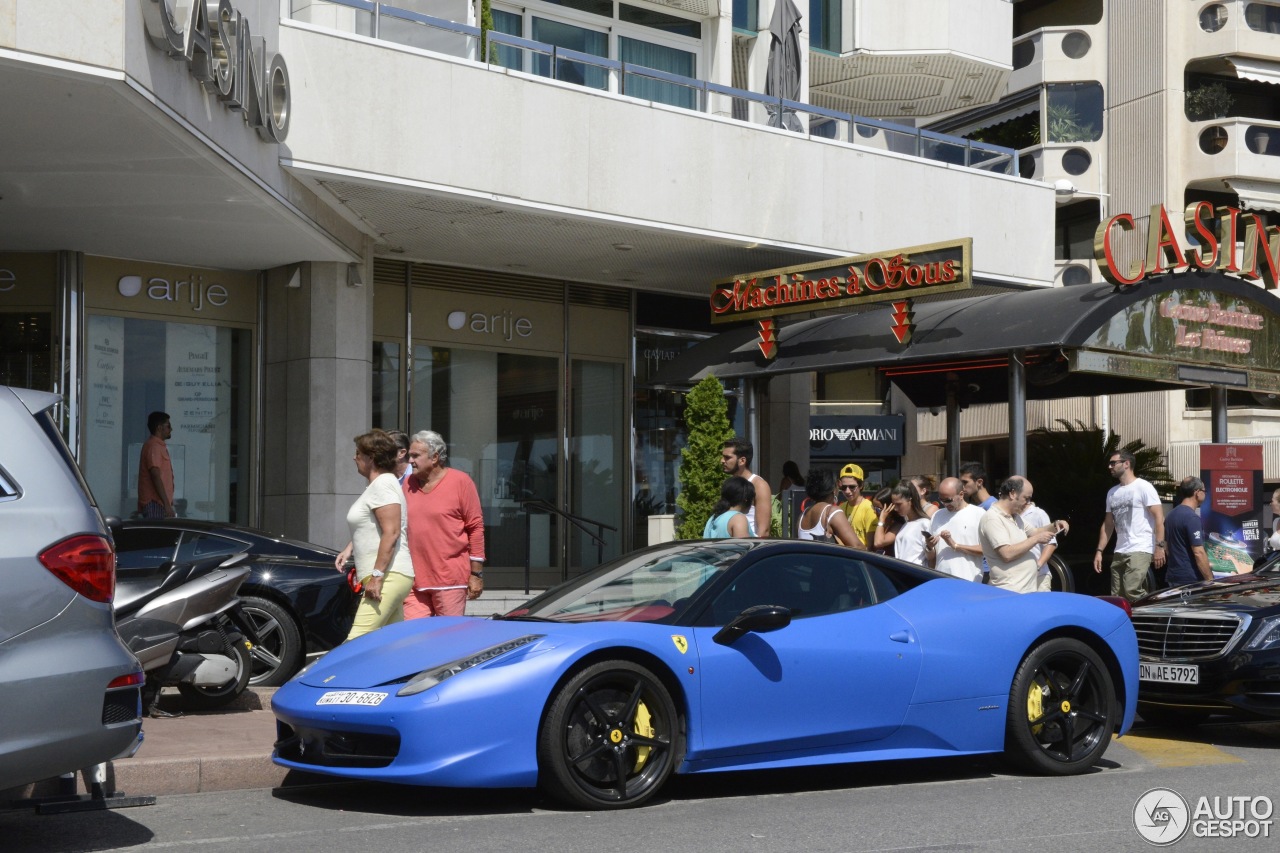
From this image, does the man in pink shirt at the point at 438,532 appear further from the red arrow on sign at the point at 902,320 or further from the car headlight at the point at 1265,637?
the red arrow on sign at the point at 902,320

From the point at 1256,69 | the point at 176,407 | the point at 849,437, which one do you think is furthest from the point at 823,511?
the point at 1256,69

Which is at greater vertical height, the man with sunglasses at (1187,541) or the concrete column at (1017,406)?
the concrete column at (1017,406)

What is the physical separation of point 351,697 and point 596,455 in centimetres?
1326

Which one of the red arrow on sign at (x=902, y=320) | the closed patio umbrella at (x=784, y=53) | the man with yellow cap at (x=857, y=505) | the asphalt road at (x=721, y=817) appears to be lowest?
the asphalt road at (x=721, y=817)

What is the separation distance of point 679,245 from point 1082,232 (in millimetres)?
23872

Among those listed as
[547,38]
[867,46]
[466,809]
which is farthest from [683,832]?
[867,46]

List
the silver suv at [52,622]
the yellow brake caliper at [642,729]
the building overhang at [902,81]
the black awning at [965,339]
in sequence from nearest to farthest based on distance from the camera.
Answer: the silver suv at [52,622], the yellow brake caliper at [642,729], the black awning at [965,339], the building overhang at [902,81]

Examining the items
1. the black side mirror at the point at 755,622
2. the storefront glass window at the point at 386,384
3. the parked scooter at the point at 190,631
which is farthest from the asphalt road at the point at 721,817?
Answer: the storefront glass window at the point at 386,384

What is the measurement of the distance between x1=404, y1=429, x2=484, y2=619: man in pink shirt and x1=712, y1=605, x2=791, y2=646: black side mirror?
253cm

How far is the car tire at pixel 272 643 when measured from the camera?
10.3m

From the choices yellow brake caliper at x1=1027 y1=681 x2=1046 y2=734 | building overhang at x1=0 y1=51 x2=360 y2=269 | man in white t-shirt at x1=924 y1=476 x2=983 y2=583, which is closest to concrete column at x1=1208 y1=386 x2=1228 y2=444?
man in white t-shirt at x1=924 y1=476 x2=983 y2=583

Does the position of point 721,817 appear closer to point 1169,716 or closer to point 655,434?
point 1169,716

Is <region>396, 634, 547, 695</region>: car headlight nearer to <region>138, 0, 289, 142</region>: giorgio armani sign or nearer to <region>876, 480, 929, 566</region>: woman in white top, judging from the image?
<region>138, 0, 289, 142</region>: giorgio armani sign

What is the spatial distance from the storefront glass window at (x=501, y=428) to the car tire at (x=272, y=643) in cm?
761
